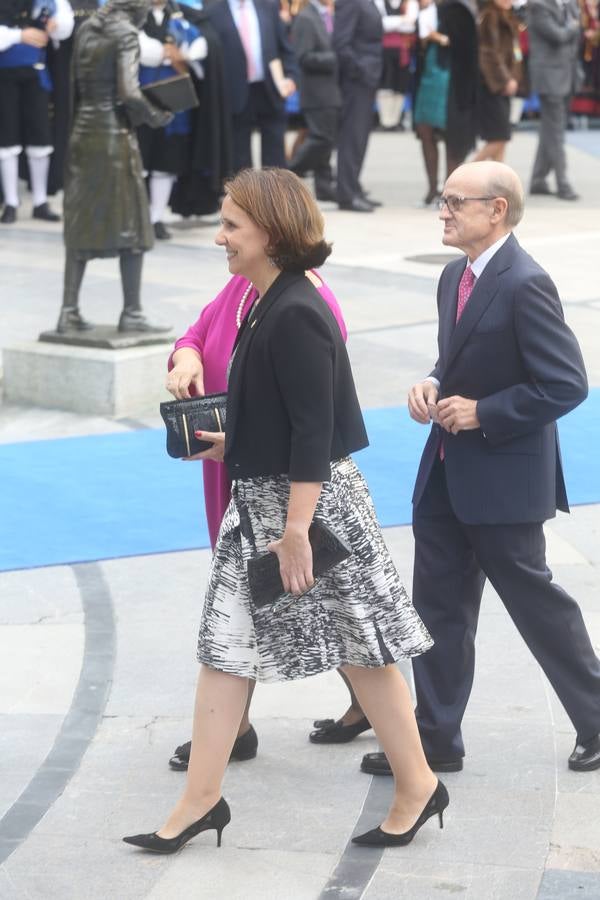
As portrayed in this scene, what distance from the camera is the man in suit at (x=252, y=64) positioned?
45.8 feet

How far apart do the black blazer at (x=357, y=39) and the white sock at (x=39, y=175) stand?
111 inches

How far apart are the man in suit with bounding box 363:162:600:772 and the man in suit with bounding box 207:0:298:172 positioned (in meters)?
10.0

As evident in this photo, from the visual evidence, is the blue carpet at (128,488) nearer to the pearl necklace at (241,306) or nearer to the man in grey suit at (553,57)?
the pearl necklace at (241,306)

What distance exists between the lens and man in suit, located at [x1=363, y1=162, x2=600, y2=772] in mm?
4129

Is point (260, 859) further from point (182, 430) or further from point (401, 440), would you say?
point (401, 440)

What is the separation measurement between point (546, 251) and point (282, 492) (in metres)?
9.44

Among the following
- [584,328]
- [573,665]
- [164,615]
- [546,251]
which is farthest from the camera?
[546,251]

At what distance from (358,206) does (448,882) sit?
12.1 metres

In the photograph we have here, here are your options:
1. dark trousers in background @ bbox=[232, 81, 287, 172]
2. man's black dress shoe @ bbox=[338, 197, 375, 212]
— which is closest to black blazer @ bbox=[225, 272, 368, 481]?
dark trousers in background @ bbox=[232, 81, 287, 172]

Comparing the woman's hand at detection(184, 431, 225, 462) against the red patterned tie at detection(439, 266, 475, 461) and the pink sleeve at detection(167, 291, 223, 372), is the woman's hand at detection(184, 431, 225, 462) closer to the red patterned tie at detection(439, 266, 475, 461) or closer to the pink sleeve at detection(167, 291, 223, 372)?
the pink sleeve at detection(167, 291, 223, 372)

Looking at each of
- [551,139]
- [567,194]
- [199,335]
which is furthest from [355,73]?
[199,335]

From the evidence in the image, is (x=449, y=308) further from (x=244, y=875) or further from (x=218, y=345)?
(x=244, y=875)

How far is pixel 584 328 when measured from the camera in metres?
10.1

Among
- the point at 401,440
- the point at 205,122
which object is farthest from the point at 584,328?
the point at 205,122
